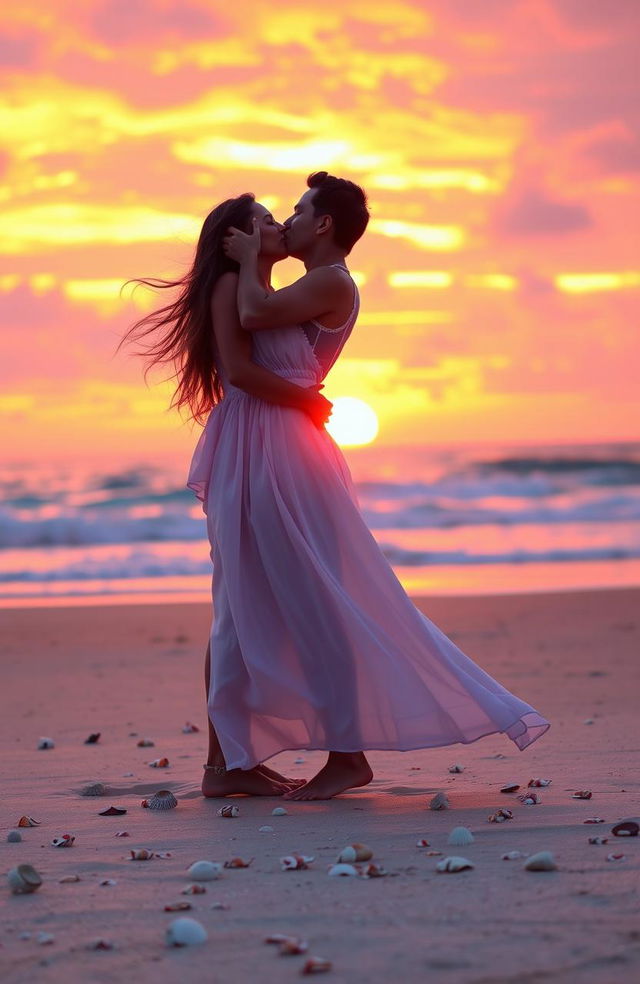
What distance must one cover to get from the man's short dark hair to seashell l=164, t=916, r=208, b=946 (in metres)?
2.81

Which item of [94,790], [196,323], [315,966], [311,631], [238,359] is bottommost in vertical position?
[315,966]

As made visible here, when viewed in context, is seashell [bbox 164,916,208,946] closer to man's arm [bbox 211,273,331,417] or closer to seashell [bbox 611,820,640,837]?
seashell [bbox 611,820,640,837]

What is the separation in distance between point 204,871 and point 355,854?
17.3 inches

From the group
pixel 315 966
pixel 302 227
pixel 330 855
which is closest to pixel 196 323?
pixel 302 227

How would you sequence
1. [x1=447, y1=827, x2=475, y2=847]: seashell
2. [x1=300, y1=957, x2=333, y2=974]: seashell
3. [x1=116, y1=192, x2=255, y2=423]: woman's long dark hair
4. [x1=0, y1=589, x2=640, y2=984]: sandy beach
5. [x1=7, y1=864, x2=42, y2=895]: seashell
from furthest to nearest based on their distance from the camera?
[x1=116, y1=192, x2=255, y2=423]: woman's long dark hair → [x1=447, y1=827, x2=475, y2=847]: seashell → [x1=7, y1=864, x2=42, y2=895]: seashell → [x1=0, y1=589, x2=640, y2=984]: sandy beach → [x1=300, y1=957, x2=333, y2=974]: seashell

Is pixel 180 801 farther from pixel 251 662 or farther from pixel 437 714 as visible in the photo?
pixel 437 714

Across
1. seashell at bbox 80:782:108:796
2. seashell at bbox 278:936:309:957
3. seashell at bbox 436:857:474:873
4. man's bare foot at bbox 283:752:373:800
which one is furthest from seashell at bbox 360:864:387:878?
seashell at bbox 80:782:108:796

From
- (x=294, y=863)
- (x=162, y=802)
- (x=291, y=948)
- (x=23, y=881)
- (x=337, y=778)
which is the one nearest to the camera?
(x=291, y=948)

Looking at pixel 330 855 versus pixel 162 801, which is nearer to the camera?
pixel 330 855

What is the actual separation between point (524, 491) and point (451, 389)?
1271 centimetres

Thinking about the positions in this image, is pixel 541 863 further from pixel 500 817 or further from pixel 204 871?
pixel 204 871

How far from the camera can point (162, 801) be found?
4.70 meters

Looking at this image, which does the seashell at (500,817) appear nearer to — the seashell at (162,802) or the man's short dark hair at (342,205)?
the seashell at (162,802)

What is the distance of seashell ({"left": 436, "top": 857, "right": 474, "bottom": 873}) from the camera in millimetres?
3543
